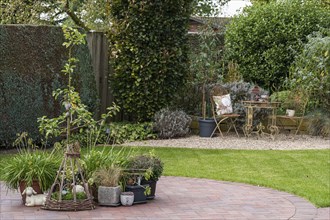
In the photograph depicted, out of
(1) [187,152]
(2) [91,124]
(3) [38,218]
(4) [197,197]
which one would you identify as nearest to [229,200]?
(4) [197,197]

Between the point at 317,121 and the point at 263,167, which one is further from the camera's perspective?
the point at 317,121

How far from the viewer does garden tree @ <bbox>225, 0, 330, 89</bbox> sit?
54.1 feet

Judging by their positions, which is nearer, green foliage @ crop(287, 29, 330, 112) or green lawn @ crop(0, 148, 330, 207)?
green lawn @ crop(0, 148, 330, 207)

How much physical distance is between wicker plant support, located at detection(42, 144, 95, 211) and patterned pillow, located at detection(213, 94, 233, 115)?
6.46 metres

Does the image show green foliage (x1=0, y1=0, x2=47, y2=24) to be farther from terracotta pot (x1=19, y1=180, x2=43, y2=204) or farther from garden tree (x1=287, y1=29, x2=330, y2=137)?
terracotta pot (x1=19, y1=180, x2=43, y2=204)

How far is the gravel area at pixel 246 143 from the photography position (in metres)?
12.9

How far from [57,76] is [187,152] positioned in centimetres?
262

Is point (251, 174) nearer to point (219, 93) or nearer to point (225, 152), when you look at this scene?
point (225, 152)

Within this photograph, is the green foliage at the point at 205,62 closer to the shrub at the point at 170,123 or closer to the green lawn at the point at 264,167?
the shrub at the point at 170,123

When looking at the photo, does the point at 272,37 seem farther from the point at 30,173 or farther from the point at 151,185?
the point at 30,173

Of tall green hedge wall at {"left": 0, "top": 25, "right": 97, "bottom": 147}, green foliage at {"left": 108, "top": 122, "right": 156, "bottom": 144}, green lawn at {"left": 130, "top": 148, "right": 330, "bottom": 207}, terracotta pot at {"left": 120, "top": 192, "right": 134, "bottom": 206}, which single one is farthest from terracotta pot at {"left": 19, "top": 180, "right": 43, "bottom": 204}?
green foliage at {"left": 108, "top": 122, "right": 156, "bottom": 144}

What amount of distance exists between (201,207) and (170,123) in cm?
598

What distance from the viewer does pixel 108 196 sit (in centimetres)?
757

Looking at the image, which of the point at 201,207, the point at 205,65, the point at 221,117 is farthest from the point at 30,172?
the point at 205,65
